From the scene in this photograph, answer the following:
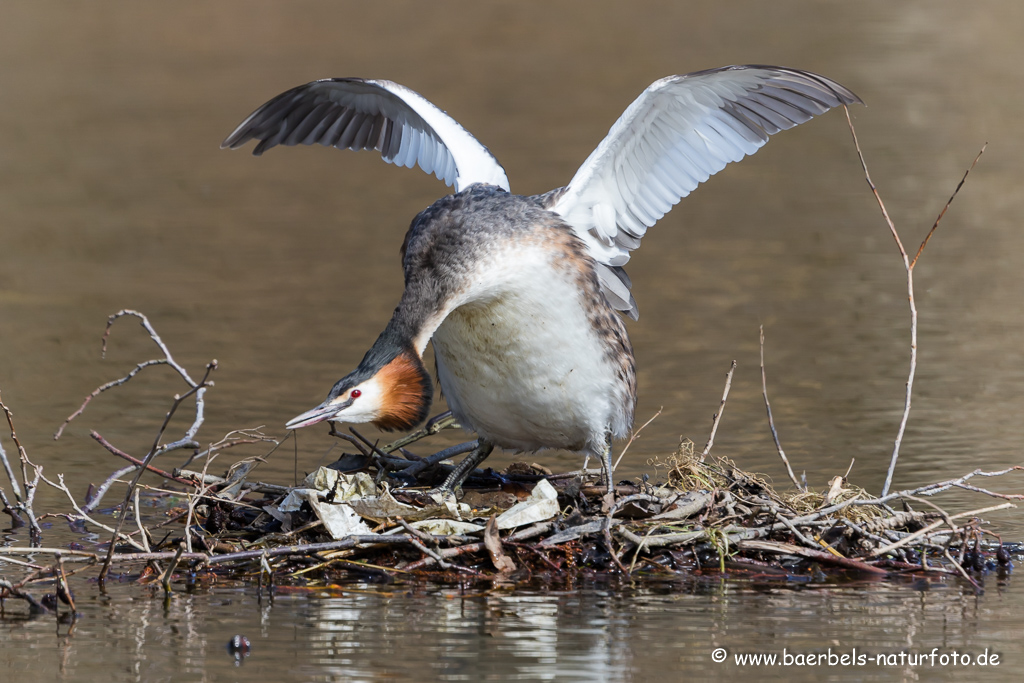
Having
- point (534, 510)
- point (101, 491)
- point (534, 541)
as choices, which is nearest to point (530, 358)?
point (534, 510)

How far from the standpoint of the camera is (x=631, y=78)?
24719mm

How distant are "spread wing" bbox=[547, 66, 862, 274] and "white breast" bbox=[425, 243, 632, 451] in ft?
2.28

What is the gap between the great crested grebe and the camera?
739 centimetres

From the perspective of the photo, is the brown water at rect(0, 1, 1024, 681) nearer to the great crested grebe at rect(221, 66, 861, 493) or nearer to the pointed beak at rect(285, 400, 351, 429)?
the pointed beak at rect(285, 400, 351, 429)

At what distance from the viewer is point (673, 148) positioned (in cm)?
844

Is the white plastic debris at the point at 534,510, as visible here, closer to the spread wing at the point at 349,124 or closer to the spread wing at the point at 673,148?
the spread wing at the point at 673,148

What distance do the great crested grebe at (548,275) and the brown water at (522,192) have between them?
126cm

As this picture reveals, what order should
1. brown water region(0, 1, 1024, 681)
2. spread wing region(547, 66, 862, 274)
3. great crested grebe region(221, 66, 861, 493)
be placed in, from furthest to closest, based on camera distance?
spread wing region(547, 66, 862, 274), great crested grebe region(221, 66, 861, 493), brown water region(0, 1, 1024, 681)

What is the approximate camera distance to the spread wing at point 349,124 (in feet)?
31.1

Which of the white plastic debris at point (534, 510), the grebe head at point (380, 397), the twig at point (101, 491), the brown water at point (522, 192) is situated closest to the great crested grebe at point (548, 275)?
the grebe head at point (380, 397)

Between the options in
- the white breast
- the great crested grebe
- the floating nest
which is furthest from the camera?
the white breast

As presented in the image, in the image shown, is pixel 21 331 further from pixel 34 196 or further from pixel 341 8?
pixel 341 8

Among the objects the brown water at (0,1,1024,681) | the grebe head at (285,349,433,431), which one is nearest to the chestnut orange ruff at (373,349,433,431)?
the grebe head at (285,349,433,431)

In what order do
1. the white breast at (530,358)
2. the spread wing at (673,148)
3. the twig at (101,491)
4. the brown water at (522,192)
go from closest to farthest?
the brown water at (522,192), the white breast at (530,358), the twig at (101,491), the spread wing at (673,148)
